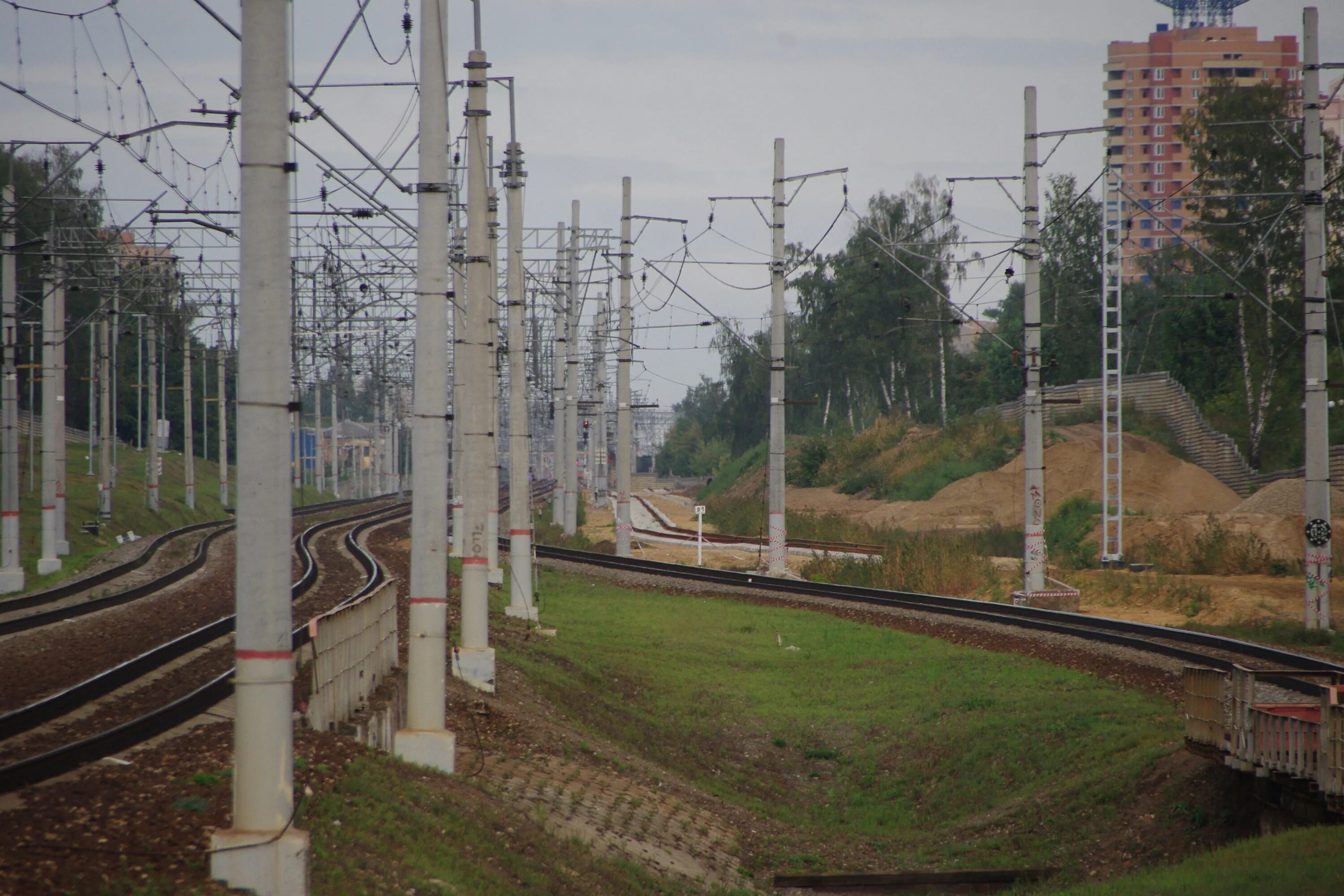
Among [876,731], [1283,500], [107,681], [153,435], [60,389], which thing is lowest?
[876,731]

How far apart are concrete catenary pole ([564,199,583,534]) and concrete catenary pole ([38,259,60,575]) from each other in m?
20.3

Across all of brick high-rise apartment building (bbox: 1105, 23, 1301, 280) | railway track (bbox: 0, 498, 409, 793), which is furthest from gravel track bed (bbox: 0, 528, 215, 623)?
brick high-rise apartment building (bbox: 1105, 23, 1301, 280)

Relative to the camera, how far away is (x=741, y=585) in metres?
33.4

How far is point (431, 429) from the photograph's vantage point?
10.8 m

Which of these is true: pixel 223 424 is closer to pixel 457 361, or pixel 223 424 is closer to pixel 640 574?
pixel 640 574

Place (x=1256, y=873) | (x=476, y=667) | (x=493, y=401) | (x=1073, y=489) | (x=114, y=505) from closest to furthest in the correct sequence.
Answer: (x=1256, y=873)
(x=476, y=667)
(x=493, y=401)
(x=1073, y=489)
(x=114, y=505)

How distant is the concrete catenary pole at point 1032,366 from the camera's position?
27984 mm

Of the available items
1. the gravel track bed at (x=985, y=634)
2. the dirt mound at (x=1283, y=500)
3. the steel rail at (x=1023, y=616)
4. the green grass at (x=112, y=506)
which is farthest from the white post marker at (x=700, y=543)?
the green grass at (x=112, y=506)

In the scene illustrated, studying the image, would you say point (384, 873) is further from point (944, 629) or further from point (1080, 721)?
point (944, 629)

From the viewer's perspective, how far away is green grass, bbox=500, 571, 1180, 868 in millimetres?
14688

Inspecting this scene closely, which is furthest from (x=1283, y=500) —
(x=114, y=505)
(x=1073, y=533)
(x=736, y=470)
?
(x=736, y=470)

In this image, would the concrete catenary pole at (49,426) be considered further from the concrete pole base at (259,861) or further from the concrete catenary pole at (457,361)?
the concrete pole base at (259,861)

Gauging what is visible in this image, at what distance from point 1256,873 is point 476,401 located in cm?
935

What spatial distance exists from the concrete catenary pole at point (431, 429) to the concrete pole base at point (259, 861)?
4.03 meters
